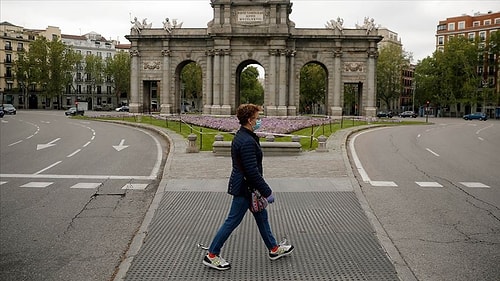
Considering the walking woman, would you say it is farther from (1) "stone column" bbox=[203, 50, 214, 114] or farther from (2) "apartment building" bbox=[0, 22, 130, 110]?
(2) "apartment building" bbox=[0, 22, 130, 110]

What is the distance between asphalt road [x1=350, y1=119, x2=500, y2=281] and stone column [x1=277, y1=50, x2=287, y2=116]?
30936mm

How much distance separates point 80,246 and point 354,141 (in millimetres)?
20788

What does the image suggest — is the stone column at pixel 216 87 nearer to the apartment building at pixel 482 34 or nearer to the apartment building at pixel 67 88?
the apartment building at pixel 482 34

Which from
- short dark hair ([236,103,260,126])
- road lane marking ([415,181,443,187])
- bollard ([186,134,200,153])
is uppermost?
short dark hair ([236,103,260,126])

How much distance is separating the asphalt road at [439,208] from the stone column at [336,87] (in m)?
32.5

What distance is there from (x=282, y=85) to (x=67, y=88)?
87894 mm

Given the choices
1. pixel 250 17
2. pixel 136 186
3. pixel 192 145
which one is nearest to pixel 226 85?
pixel 250 17

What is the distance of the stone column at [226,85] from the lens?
172 ft

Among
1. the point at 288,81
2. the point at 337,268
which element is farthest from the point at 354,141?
the point at 288,81

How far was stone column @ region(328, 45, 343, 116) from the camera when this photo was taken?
53.3 metres

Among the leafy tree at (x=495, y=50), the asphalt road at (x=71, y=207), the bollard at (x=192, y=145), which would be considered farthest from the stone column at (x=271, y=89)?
the leafy tree at (x=495, y=50)

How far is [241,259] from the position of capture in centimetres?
761

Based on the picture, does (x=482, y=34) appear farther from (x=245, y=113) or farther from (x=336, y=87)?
(x=245, y=113)

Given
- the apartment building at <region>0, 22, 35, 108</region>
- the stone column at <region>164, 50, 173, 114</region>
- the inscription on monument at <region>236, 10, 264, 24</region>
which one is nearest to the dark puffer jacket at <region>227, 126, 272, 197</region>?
the inscription on monument at <region>236, 10, 264, 24</region>
